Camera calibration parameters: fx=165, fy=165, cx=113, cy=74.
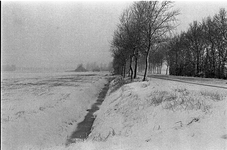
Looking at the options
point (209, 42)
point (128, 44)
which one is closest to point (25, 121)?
point (128, 44)

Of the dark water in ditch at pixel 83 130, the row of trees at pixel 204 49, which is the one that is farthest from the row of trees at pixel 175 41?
the dark water in ditch at pixel 83 130

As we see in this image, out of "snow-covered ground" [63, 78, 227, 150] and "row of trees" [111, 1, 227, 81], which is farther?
"row of trees" [111, 1, 227, 81]

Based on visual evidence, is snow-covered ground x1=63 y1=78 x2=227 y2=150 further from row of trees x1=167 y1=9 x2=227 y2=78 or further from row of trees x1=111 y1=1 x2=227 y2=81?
row of trees x1=167 y1=9 x2=227 y2=78

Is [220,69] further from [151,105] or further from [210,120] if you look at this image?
[210,120]

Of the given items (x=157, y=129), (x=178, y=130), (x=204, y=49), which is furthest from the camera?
(x=204, y=49)

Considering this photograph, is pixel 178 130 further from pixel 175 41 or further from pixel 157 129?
pixel 175 41

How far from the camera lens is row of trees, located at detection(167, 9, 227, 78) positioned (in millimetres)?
33969

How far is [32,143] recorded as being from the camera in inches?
383

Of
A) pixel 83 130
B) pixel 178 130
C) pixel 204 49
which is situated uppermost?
pixel 204 49

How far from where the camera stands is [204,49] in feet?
143

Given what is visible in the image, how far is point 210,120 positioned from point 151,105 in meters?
4.47

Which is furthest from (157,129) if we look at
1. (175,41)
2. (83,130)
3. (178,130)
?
(175,41)

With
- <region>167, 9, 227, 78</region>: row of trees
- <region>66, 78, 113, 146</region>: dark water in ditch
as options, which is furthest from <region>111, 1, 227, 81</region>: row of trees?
<region>66, 78, 113, 146</region>: dark water in ditch

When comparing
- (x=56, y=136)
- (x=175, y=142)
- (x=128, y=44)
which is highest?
(x=128, y=44)
